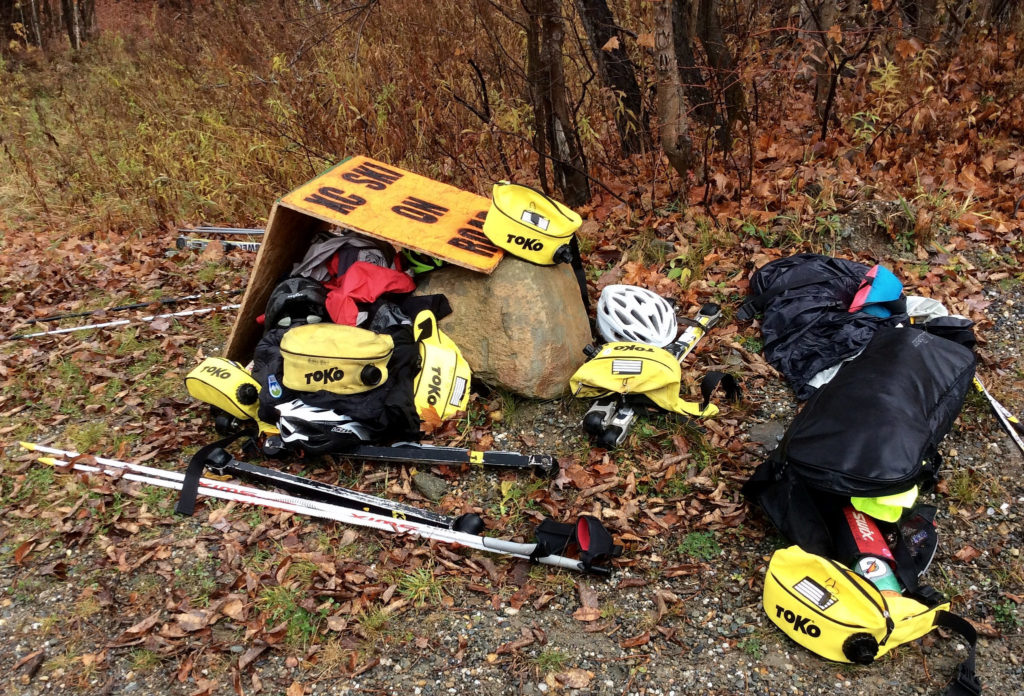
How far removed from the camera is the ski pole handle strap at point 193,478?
4.16 meters

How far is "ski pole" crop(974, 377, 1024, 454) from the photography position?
410 centimetres

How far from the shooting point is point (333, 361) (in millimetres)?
4254

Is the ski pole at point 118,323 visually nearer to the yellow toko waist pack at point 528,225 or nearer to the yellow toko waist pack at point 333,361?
the yellow toko waist pack at point 333,361

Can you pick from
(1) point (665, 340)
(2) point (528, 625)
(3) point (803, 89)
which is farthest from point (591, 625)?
(3) point (803, 89)

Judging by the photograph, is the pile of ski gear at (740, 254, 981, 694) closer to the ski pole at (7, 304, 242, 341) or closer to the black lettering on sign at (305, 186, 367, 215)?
the black lettering on sign at (305, 186, 367, 215)

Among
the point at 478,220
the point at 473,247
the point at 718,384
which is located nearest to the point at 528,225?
the point at 473,247

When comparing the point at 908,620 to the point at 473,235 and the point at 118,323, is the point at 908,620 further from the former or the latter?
the point at 118,323

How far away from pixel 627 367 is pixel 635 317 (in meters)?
0.70

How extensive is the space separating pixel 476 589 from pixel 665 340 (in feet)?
7.20

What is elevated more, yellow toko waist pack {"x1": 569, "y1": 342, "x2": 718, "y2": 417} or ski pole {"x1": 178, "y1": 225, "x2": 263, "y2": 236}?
yellow toko waist pack {"x1": 569, "y1": 342, "x2": 718, "y2": 417}

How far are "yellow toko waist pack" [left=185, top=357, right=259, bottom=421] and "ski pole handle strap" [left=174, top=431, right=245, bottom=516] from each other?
23 cm

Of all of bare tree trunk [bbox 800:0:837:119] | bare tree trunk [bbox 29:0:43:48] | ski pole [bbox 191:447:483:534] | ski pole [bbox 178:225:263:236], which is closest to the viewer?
ski pole [bbox 191:447:483:534]

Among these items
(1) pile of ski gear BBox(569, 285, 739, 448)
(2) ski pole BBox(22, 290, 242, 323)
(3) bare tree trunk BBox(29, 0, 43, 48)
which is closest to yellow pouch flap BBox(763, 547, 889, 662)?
(1) pile of ski gear BBox(569, 285, 739, 448)

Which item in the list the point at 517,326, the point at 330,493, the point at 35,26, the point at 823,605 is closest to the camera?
the point at 823,605
